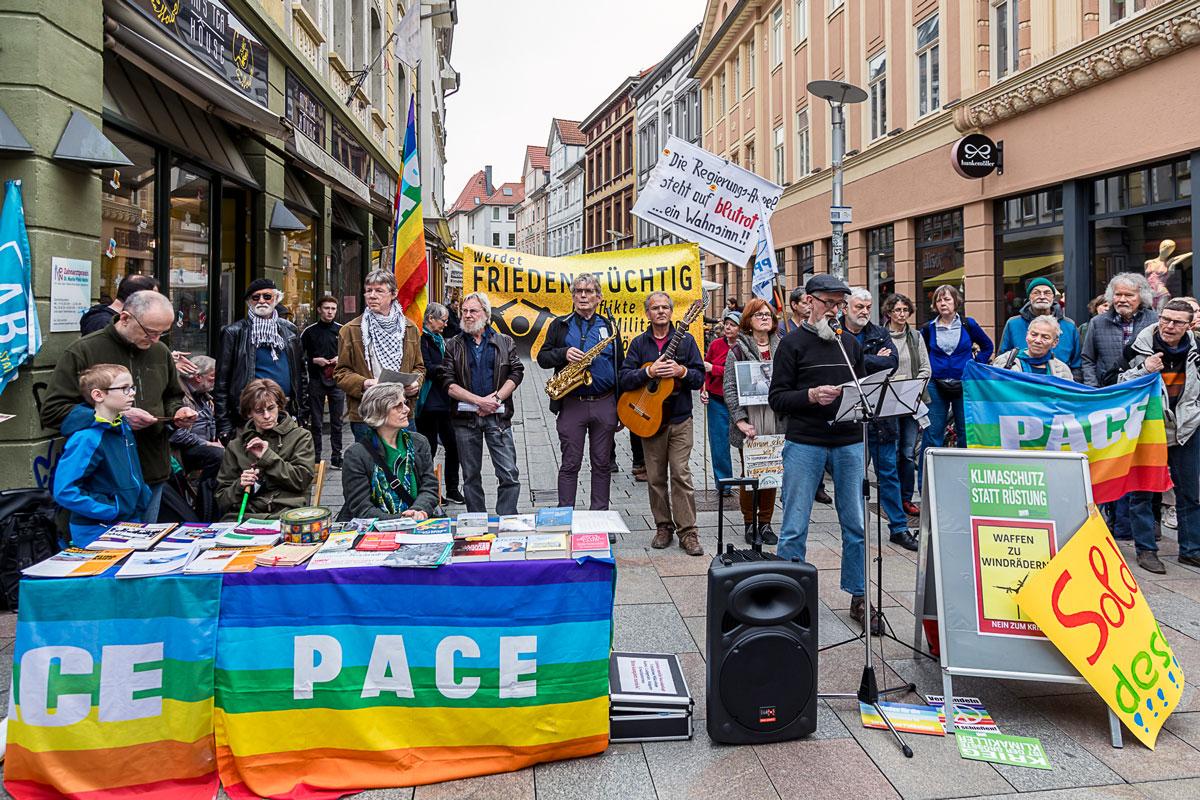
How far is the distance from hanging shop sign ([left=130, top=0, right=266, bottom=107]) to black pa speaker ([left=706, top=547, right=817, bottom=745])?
21.2 ft

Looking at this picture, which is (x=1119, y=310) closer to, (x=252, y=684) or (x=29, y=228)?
(x=252, y=684)

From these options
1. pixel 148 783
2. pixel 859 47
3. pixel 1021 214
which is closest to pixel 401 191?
pixel 148 783

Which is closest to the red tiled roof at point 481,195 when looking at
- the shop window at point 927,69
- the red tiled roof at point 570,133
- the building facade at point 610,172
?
the red tiled roof at point 570,133

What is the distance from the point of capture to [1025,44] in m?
13.0

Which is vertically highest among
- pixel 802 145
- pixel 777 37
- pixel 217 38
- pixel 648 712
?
pixel 777 37

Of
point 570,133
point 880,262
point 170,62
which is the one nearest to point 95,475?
point 170,62

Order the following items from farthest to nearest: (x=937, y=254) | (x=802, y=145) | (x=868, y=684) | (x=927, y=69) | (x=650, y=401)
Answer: (x=802, y=145) < (x=927, y=69) < (x=937, y=254) < (x=650, y=401) < (x=868, y=684)

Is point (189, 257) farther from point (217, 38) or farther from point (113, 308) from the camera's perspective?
point (113, 308)

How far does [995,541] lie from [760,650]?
1348 mm

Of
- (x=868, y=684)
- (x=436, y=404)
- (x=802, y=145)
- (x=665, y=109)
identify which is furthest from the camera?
(x=665, y=109)

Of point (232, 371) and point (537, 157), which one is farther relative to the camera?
point (537, 157)

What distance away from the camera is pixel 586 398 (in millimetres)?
6613

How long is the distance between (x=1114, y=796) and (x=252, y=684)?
10.6 ft

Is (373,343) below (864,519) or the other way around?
the other way around
